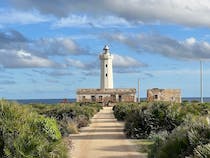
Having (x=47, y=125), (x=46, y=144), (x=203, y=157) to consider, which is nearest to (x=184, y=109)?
(x=47, y=125)

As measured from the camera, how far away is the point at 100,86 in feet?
330

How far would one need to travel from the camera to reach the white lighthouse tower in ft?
325

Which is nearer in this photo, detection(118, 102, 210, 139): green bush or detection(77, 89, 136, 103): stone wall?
detection(118, 102, 210, 139): green bush

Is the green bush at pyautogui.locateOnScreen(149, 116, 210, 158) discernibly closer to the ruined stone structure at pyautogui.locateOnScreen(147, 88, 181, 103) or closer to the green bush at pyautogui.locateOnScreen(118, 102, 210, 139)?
the green bush at pyautogui.locateOnScreen(118, 102, 210, 139)

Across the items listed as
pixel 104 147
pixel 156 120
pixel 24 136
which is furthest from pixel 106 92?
pixel 24 136

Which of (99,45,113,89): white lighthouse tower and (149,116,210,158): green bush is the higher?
(99,45,113,89): white lighthouse tower

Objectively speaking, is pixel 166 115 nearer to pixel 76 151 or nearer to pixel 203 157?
pixel 76 151

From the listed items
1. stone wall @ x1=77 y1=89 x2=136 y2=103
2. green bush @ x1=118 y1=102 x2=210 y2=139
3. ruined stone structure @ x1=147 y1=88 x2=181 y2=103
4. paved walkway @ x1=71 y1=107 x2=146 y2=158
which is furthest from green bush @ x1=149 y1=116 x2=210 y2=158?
ruined stone structure @ x1=147 y1=88 x2=181 y2=103

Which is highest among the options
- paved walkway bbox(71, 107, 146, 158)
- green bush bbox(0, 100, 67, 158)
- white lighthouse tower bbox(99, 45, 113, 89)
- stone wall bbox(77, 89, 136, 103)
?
white lighthouse tower bbox(99, 45, 113, 89)

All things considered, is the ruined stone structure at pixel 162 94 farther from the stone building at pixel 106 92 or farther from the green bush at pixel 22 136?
the green bush at pixel 22 136

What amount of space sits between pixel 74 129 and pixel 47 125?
13.7 m

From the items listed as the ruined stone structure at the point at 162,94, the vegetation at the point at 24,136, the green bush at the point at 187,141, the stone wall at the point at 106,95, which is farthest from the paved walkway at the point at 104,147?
the ruined stone structure at the point at 162,94

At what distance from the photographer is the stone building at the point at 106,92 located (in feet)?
320

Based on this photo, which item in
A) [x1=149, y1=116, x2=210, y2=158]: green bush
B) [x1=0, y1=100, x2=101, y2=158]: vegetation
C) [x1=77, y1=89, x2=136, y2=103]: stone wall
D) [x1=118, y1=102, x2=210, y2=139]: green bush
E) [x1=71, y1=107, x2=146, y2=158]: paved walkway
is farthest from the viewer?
[x1=77, y1=89, x2=136, y2=103]: stone wall
